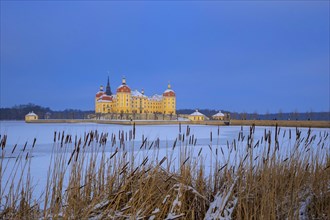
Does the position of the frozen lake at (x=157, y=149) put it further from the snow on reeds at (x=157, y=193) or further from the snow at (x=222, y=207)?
the snow at (x=222, y=207)

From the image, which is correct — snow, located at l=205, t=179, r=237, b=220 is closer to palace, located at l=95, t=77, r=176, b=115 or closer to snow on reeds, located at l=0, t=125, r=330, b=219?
snow on reeds, located at l=0, t=125, r=330, b=219

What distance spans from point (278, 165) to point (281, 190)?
473 millimetres

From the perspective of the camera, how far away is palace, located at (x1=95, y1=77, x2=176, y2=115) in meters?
65.9

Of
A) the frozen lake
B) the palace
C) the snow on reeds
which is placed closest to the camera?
the snow on reeds

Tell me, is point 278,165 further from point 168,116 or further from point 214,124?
point 168,116

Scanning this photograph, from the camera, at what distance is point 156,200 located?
2.94 meters

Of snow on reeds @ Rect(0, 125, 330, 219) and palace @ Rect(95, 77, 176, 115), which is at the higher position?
palace @ Rect(95, 77, 176, 115)

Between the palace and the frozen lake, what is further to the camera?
the palace

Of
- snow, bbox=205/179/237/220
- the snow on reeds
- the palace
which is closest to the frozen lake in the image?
the snow on reeds

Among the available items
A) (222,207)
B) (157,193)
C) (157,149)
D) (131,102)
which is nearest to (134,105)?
(131,102)

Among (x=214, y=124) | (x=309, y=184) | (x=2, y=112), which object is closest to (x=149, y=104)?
(x=214, y=124)

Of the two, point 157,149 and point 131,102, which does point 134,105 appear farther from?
point 157,149

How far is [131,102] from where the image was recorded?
225 feet

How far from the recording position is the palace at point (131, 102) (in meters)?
65.9
